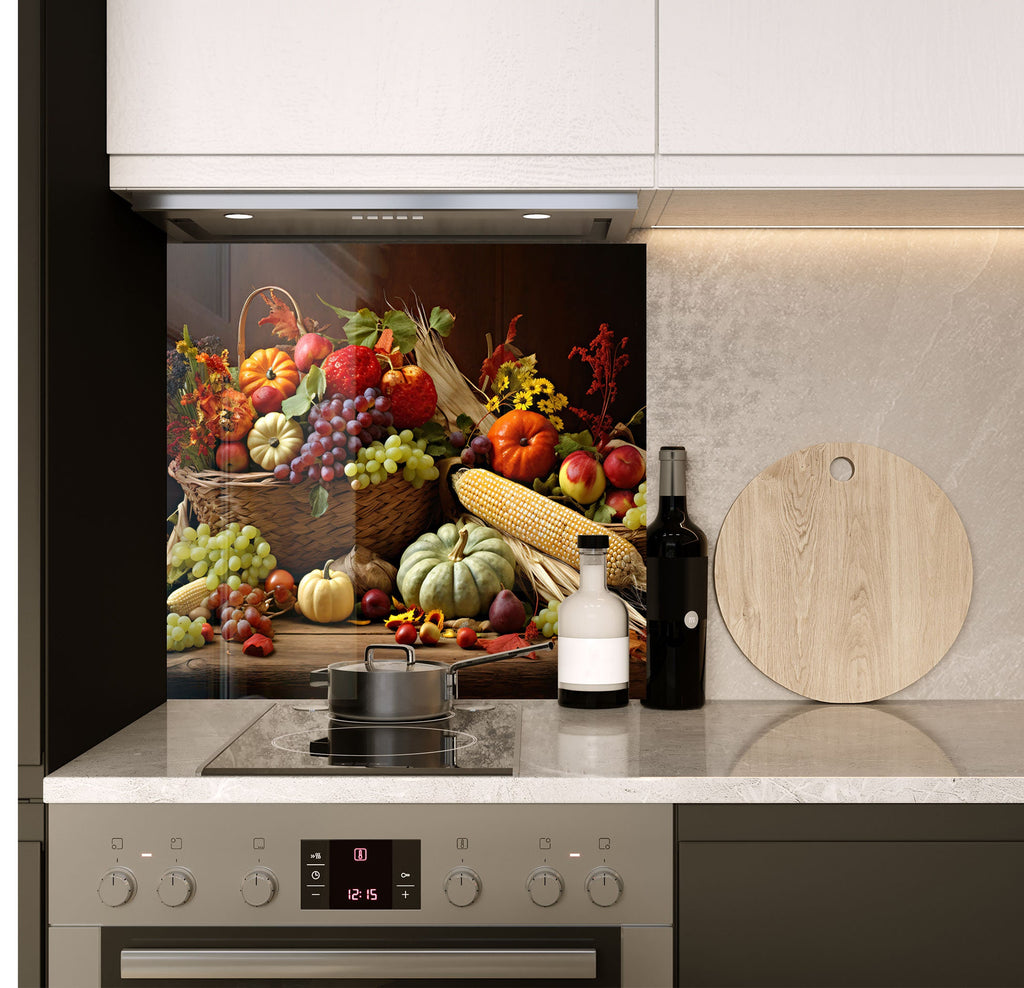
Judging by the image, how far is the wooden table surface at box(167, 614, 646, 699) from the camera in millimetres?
1832

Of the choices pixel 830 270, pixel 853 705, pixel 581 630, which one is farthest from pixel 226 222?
pixel 853 705

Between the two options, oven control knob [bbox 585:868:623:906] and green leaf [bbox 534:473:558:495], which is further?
green leaf [bbox 534:473:558:495]

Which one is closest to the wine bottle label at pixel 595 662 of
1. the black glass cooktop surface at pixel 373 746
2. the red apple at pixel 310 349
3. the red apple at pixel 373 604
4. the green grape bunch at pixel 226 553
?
the black glass cooktop surface at pixel 373 746

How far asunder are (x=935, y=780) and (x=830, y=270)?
97 centimetres

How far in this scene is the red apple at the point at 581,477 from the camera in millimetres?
1855

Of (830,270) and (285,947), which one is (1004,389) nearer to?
(830,270)

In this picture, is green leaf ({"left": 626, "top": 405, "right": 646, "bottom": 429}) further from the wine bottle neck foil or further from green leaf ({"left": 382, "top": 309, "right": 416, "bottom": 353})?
green leaf ({"left": 382, "top": 309, "right": 416, "bottom": 353})

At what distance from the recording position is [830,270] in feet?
6.11

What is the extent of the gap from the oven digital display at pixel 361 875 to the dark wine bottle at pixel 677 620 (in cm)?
59

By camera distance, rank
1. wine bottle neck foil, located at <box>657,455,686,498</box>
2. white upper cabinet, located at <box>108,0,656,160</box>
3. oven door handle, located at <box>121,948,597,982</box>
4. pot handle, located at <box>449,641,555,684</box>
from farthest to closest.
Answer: wine bottle neck foil, located at <box>657,455,686,498</box> < pot handle, located at <box>449,641,555,684</box> < white upper cabinet, located at <box>108,0,656,160</box> < oven door handle, located at <box>121,948,597,982</box>

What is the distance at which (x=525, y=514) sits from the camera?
1.86m

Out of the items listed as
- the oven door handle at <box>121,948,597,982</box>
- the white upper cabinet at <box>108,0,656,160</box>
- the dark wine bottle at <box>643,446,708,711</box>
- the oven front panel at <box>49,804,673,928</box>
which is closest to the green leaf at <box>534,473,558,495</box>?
the dark wine bottle at <box>643,446,708,711</box>

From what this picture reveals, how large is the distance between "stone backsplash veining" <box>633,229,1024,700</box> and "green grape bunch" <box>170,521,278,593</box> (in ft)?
2.43

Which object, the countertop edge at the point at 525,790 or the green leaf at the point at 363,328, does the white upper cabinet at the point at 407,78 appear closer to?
the green leaf at the point at 363,328
